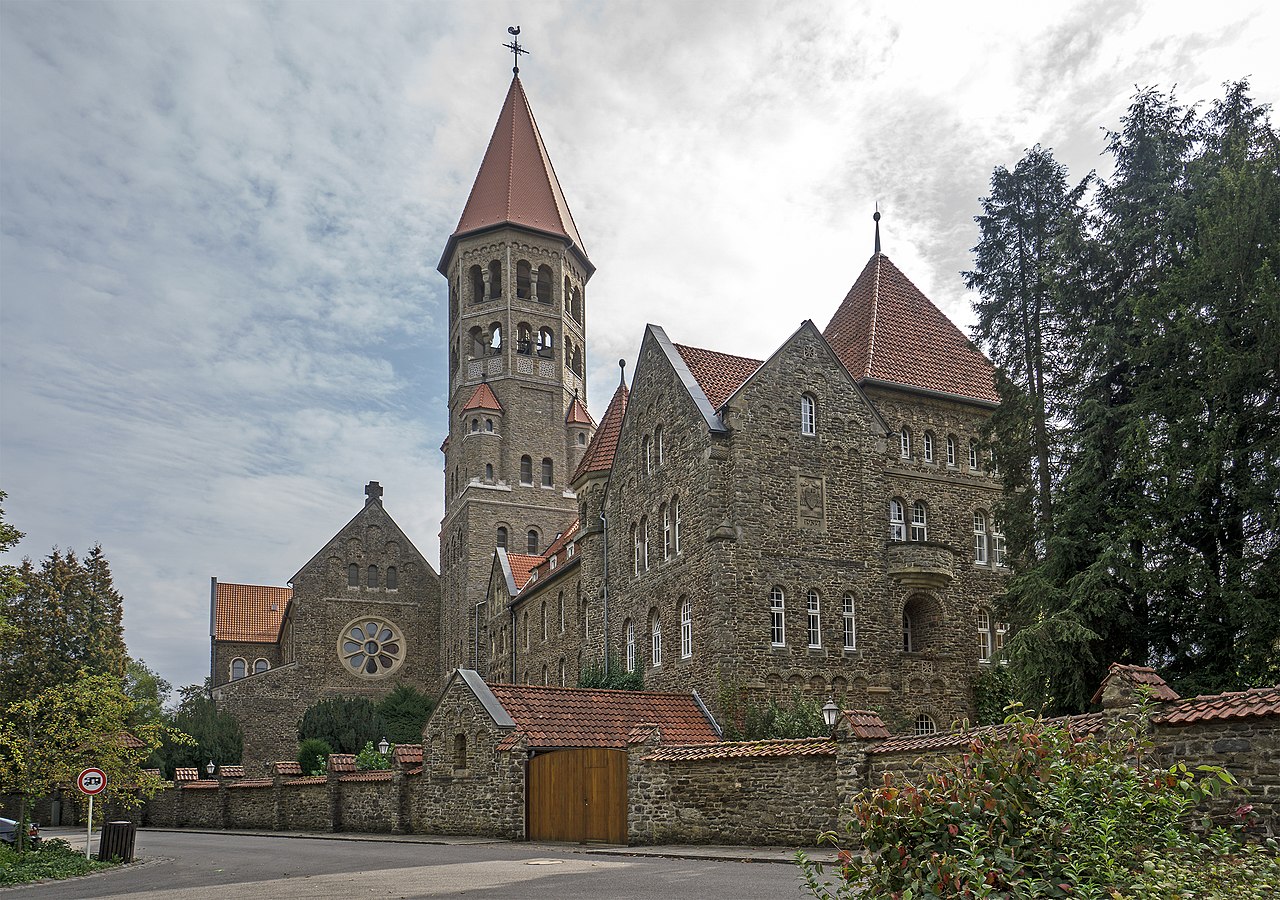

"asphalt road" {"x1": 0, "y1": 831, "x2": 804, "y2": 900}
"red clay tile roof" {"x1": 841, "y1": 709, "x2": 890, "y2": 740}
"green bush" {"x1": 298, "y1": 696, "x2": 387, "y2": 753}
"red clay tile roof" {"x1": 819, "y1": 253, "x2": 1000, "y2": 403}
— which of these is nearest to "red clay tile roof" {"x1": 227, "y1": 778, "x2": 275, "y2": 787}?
"asphalt road" {"x1": 0, "y1": 831, "x2": 804, "y2": 900}

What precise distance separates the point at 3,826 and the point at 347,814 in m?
8.22

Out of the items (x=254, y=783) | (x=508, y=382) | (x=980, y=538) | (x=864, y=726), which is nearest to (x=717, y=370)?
(x=980, y=538)

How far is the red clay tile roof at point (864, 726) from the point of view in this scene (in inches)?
775

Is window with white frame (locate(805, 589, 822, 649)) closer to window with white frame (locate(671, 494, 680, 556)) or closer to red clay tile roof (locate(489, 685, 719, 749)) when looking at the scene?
red clay tile roof (locate(489, 685, 719, 749))

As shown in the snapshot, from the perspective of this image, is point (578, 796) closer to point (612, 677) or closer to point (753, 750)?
point (753, 750)

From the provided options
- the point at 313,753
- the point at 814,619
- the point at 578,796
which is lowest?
the point at 313,753

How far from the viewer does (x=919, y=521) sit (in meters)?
33.8

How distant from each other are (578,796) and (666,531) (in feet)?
33.1

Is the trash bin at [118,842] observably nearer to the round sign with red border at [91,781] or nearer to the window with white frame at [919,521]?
the round sign with red border at [91,781]

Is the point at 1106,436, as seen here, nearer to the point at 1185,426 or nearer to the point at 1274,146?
the point at 1185,426

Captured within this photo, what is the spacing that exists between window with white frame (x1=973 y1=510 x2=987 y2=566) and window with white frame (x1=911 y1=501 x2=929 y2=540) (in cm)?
167

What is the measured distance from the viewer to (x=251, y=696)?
185ft

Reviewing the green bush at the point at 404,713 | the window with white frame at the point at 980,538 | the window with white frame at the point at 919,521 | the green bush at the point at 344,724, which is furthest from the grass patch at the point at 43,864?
the green bush at the point at 404,713

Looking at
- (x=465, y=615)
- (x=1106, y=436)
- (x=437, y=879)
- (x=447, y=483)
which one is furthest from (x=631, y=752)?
(x=447, y=483)
